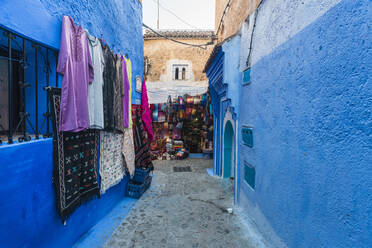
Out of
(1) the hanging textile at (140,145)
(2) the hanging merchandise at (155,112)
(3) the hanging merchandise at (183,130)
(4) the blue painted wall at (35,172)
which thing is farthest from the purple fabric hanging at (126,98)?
(2) the hanging merchandise at (155,112)

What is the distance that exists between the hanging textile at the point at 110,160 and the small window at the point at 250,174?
8.93ft

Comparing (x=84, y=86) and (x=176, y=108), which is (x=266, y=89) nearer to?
(x=84, y=86)

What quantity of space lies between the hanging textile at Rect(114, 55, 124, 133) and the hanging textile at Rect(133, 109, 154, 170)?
1.61m

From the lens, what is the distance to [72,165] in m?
2.73

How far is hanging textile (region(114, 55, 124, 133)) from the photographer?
352cm

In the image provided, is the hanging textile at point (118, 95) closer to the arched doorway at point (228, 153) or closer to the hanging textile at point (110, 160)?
the hanging textile at point (110, 160)

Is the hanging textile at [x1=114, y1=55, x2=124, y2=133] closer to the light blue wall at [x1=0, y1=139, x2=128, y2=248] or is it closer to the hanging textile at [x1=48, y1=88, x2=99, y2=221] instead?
the hanging textile at [x1=48, y1=88, x2=99, y2=221]

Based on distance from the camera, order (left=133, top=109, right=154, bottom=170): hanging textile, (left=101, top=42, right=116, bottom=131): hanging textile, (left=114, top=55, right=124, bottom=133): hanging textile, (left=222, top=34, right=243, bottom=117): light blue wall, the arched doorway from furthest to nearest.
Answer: the arched doorway < (left=133, top=109, right=154, bottom=170): hanging textile < (left=222, top=34, right=243, bottom=117): light blue wall < (left=114, top=55, right=124, bottom=133): hanging textile < (left=101, top=42, right=116, bottom=131): hanging textile

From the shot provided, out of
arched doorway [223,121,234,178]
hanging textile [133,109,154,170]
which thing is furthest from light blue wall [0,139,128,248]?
arched doorway [223,121,234,178]

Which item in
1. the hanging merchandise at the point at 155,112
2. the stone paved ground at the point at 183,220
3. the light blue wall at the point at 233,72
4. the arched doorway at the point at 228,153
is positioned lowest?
the stone paved ground at the point at 183,220

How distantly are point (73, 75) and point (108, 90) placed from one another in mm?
878

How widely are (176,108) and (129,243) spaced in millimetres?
7153

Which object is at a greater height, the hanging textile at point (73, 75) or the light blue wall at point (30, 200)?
the hanging textile at point (73, 75)

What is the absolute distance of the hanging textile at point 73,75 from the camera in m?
2.36
